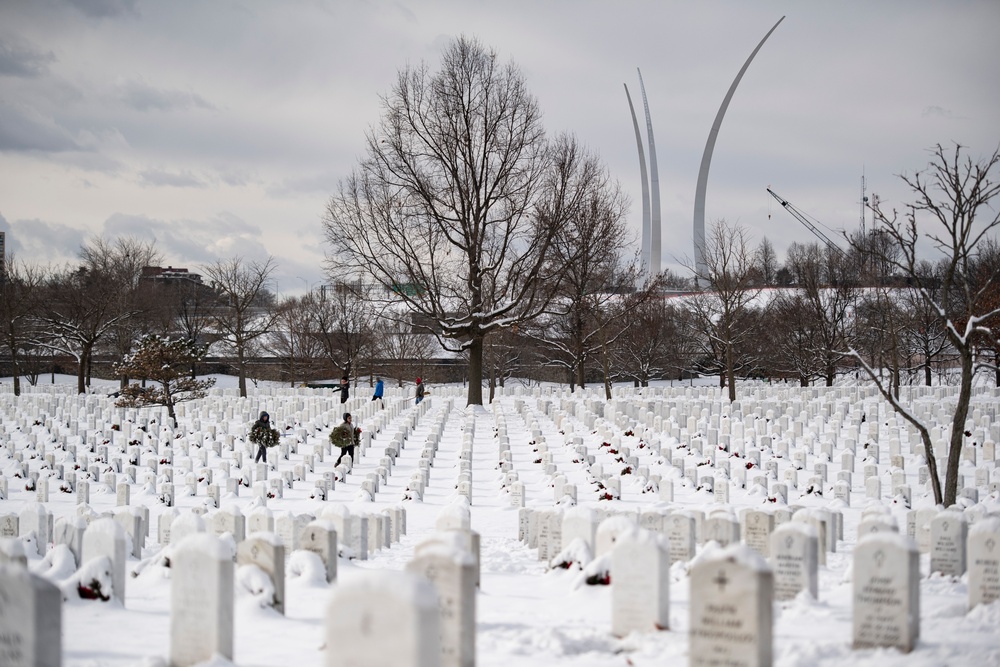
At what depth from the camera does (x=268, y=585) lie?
680 cm

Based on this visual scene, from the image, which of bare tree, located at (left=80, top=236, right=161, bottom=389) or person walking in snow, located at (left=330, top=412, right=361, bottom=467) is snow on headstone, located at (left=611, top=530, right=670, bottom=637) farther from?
bare tree, located at (left=80, top=236, right=161, bottom=389)

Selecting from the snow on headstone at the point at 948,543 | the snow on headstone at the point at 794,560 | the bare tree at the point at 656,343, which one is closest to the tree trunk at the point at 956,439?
the snow on headstone at the point at 948,543

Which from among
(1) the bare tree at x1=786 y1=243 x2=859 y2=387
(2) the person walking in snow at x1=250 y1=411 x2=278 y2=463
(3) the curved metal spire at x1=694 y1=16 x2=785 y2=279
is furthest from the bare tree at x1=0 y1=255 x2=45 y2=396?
(3) the curved metal spire at x1=694 y1=16 x2=785 y2=279

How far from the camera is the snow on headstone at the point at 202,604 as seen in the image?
5.40m

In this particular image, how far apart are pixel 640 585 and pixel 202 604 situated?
2898mm

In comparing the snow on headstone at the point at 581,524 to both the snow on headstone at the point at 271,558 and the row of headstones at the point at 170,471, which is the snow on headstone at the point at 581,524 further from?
the row of headstones at the point at 170,471

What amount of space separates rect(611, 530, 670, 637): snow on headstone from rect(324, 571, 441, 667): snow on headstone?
7.95 feet

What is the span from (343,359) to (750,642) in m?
48.3

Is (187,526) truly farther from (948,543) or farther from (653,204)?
(653,204)

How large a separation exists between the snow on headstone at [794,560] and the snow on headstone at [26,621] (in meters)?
5.35

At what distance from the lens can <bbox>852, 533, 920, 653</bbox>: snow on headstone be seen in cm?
570

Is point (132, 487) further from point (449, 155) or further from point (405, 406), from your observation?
point (449, 155)

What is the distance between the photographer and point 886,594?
227 inches

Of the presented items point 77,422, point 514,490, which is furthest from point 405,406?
point 514,490
